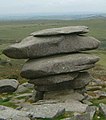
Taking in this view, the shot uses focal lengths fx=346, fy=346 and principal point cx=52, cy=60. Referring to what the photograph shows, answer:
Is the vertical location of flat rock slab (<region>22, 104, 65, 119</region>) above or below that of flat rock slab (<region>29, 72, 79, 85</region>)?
below

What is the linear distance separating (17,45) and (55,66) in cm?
370

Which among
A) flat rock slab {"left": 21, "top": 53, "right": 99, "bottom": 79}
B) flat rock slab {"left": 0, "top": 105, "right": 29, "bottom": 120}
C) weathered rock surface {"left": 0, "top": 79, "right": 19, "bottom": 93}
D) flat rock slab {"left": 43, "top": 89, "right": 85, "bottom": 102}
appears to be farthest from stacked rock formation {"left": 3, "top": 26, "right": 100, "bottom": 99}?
weathered rock surface {"left": 0, "top": 79, "right": 19, "bottom": 93}

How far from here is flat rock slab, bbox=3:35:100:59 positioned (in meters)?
28.2

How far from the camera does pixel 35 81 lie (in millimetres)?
29203

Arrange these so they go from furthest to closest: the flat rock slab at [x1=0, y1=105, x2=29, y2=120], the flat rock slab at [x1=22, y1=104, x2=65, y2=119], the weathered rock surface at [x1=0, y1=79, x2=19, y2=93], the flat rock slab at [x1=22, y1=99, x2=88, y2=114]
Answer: the weathered rock surface at [x1=0, y1=79, x2=19, y2=93] → the flat rock slab at [x1=22, y1=99, x2=88, y2=114] → the flat rock slab at [x1=22, y1=104, x2=65, y2=119] → the flat rock slab at [x1=0, y1=105, x2=29, y2=120]

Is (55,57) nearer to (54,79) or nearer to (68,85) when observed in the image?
(54,79)

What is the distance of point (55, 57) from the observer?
2895 centimetres

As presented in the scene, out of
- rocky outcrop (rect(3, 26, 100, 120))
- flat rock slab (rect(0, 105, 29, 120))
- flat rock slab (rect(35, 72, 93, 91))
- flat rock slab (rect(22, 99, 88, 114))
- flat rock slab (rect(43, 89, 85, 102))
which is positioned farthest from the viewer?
flat rock slab (rect(35, 72, 93, 91))

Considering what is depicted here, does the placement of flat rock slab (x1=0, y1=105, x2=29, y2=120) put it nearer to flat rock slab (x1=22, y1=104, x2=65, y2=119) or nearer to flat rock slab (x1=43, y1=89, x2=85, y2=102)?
flat rock slab (x1=22, y1=104, x2=65, y2=119)

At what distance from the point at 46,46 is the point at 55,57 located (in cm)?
127

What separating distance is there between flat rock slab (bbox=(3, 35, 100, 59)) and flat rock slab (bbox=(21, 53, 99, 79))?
Answer: 22.2 inches

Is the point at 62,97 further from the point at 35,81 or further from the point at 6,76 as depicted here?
the point at 6,76

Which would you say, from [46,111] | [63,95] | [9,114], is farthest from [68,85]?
[9,114]

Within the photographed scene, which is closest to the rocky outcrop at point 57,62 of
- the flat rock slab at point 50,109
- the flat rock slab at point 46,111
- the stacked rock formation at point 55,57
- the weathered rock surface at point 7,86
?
the stacked rock formation at point 55,57
